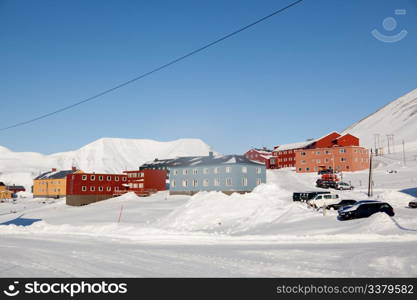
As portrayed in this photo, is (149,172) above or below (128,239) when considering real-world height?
above

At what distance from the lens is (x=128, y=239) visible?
24.9 metres

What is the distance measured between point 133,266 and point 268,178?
74685 millimetres

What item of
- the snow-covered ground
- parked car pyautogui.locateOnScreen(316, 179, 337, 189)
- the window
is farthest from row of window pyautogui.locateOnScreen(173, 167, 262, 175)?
the snow-covered ground

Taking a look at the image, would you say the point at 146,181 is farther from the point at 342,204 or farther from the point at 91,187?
the point at 342,204

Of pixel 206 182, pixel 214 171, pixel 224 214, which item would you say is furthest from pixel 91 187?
pixel 224 214

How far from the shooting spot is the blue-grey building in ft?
224

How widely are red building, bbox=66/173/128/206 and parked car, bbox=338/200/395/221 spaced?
62.7 m

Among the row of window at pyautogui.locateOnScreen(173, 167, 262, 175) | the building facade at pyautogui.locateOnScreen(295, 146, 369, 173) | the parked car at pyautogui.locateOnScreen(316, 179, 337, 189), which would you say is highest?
the building facade at pyautogui.locateOnScreen(295, 146, 369, 173)

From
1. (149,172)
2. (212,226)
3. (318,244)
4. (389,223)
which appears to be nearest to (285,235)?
(318,244)

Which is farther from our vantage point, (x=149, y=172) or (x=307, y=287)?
(x=149, y=172)

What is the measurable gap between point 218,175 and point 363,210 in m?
41.0

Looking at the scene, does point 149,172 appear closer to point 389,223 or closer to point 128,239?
point 128,239

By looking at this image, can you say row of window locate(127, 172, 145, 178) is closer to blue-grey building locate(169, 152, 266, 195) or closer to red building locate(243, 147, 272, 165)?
blue-grey building locate(169, 152, 266, 195)

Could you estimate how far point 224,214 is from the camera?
35156mm
